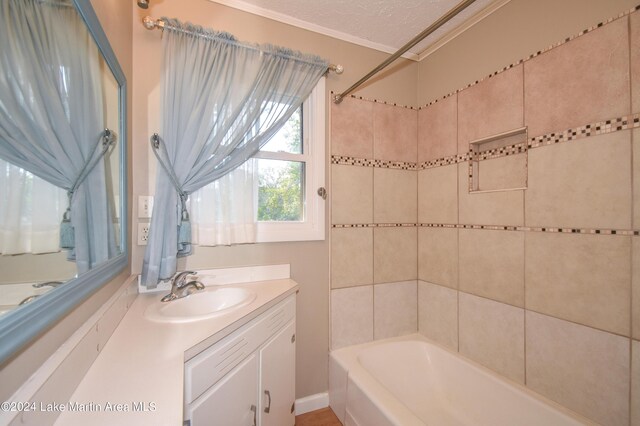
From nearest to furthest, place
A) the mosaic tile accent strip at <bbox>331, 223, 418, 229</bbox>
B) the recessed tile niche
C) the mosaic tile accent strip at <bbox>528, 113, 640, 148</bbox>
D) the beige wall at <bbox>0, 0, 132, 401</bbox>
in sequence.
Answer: the beige wall at <bbox>0, 0, 132, 401</bbox>
the mosaic tile accent strip at <bbox>528, 113, 640, 148</bbox>
the recessed tile niche
the mosaic tile accent strip at <bbox>331, 223, 418, 229</bbox>

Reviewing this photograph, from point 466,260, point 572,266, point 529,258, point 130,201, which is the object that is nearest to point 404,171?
point 466,260

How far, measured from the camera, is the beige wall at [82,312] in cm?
45

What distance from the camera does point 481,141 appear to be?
152cm

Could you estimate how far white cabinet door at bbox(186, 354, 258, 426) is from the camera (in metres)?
0.80

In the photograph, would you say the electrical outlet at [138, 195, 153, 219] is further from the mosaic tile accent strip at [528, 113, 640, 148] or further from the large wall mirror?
the mosaic tile accent strip at [528, 113, 640, 148]

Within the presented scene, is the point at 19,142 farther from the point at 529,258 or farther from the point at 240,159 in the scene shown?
the point at 529,258

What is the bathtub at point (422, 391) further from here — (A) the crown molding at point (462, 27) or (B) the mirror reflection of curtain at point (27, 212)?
(A) the crown molding at point (462, 27)

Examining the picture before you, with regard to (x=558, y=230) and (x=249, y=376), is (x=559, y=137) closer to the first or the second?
(x=558, y=230)

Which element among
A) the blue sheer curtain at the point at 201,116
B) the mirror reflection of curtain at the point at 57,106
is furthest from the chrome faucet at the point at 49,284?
the blue sheer curtain at the point at 201,116

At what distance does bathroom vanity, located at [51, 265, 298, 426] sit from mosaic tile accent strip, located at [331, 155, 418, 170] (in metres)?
0.86

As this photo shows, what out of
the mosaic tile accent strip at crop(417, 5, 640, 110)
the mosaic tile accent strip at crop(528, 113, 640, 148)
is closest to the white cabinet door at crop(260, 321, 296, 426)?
the mosaic tile accent strip at crop(528, 113, 640, 148)

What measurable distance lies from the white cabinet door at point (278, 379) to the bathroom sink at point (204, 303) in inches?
10.4

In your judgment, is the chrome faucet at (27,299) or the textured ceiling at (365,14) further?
the textured ceiling at (365,14)

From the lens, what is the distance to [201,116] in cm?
133
